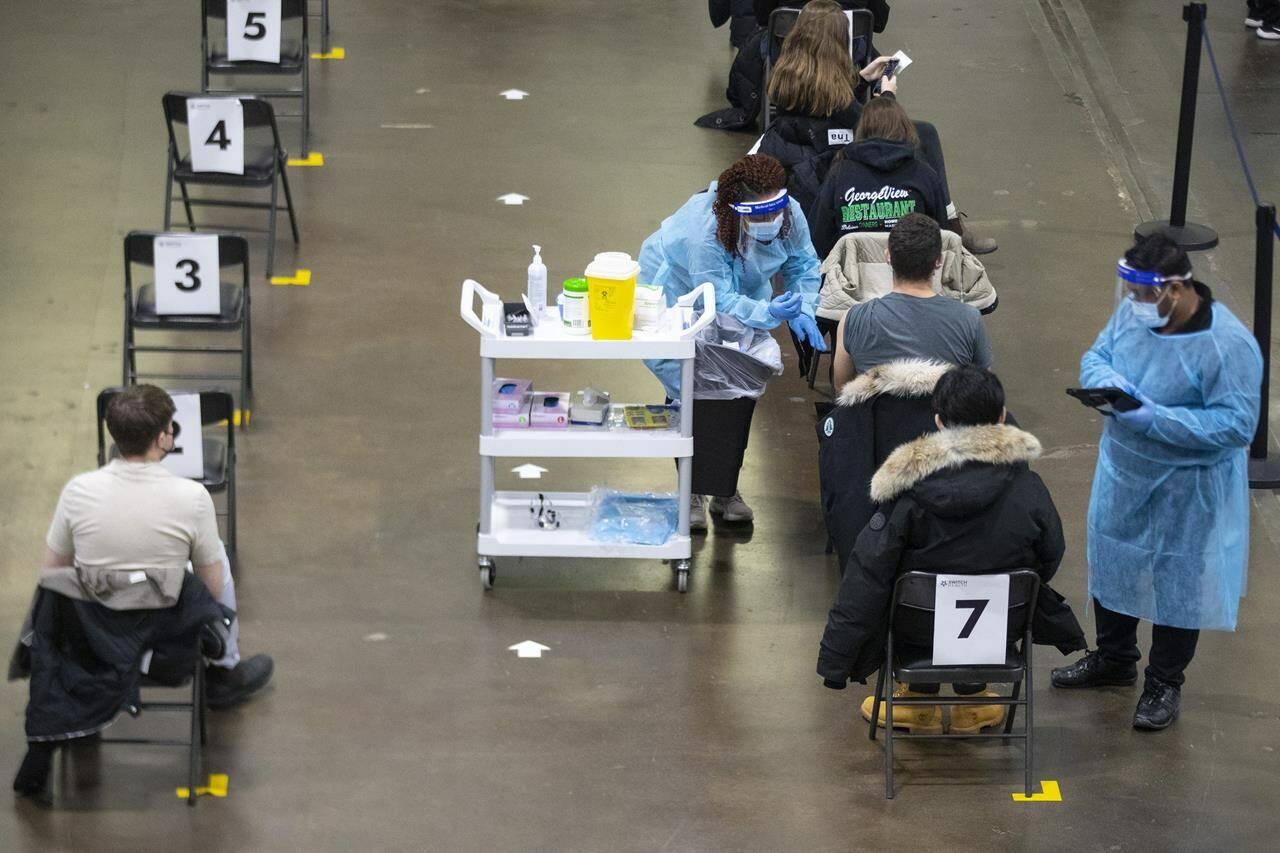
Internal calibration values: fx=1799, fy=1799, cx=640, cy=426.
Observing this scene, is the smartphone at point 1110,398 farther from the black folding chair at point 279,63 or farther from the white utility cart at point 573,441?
the black folding chair at point 279,63

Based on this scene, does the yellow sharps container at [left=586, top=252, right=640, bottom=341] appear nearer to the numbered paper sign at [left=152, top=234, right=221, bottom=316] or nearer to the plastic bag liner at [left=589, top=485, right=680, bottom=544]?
the plastic bag liner at [left=589, top=485, right=680, bottom=544]

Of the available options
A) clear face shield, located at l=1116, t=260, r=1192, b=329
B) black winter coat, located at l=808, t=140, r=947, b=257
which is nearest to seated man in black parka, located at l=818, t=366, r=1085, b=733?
clear face shield, located at l=1116, t=260, r=1192, b=329

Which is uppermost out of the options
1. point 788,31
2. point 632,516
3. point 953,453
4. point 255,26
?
point 788,31

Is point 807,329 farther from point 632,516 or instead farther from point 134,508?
point 134,508

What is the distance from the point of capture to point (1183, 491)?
213 inches

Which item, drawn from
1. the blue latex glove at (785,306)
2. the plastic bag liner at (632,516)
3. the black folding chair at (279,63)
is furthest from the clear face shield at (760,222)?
the black folding chair at (279,63)

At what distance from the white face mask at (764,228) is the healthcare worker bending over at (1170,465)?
50.9 inches

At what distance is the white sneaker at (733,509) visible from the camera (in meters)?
6.94

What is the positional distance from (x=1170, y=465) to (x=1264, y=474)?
208 centimetres

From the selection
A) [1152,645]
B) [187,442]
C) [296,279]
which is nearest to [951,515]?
[1152,645]

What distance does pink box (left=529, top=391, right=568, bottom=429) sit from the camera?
6.39 metres

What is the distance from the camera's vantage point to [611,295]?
6156 millimetres

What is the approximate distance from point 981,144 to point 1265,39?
307 cm

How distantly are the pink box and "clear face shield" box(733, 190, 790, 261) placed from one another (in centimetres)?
84
